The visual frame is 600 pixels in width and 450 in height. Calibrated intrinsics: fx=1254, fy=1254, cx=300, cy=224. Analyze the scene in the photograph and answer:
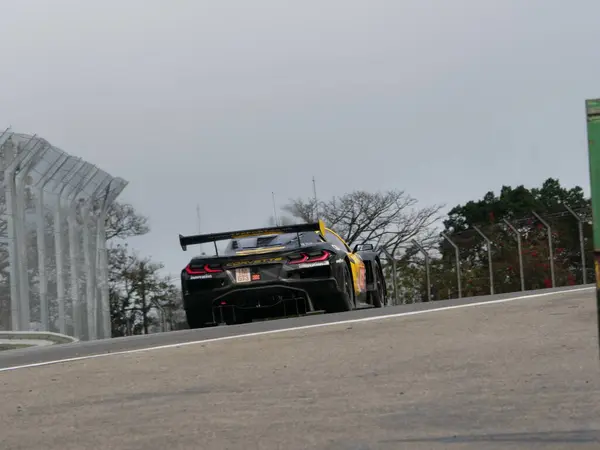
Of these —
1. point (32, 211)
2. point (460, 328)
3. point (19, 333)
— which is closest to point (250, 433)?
point (460, 328)

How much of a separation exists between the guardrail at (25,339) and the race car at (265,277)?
337 centimetres

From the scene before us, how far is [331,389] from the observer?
298 inches

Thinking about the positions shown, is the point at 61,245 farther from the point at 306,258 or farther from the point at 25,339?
the point at 306,258

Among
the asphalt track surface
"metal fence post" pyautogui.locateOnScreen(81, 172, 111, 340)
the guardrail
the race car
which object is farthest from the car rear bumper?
"metal fence post" pyautogui.locateOnScreen(81, 172, 111, 340)

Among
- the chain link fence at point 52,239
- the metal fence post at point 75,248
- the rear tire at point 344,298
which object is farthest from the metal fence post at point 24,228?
the rear tire at point 344,298

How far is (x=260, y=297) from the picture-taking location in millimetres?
15047

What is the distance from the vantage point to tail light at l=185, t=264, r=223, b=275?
15094 mm

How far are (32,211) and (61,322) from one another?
6.92 feet

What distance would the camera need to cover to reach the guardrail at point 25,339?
17797 millimetres

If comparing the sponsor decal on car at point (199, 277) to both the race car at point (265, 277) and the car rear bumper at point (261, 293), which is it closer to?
the race car at point (265, 277)

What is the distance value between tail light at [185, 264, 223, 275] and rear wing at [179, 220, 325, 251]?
0.83 ft

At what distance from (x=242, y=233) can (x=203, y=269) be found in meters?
0.64

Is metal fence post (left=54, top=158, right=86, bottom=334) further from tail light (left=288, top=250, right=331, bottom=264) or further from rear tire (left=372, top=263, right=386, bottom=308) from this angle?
tail light (left=288, top=250, right=331, bottom=264)

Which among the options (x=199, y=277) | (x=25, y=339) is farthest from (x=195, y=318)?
(x=25, y=339)
